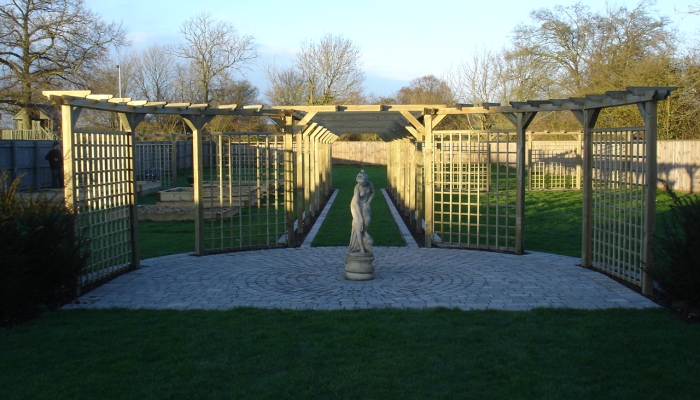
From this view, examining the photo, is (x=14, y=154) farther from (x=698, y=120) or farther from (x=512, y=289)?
(x=698, y=120)

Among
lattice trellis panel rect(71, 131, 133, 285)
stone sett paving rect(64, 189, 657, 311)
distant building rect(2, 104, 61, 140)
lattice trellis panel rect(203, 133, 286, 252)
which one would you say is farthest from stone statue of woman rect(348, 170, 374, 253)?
distant building rect(2, 104, 61, 140)

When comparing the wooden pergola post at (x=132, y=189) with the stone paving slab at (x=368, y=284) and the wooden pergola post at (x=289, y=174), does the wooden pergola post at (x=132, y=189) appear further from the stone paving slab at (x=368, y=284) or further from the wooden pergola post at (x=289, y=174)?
the wooden pergola post at (x=289, y=174)

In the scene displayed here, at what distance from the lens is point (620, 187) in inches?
347

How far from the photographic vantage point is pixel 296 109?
1184cm

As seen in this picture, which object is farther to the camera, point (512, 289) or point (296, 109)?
point (296, 109)

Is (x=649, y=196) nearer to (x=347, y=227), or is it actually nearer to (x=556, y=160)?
(x=347, y=227)

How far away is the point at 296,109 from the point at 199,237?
294 centimetres

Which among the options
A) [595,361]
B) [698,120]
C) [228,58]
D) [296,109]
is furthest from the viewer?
[228,58]

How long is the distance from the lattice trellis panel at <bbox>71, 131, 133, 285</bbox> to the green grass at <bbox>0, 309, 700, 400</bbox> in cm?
192

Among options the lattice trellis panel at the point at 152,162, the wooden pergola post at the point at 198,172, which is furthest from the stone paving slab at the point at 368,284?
the lattice trellis panel at the point at 152,162

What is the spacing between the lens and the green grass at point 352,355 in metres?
4.84

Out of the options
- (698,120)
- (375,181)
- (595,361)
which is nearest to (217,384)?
(595,361)

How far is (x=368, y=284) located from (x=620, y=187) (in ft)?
12.3

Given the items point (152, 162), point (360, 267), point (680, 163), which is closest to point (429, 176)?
point (360, 267)
